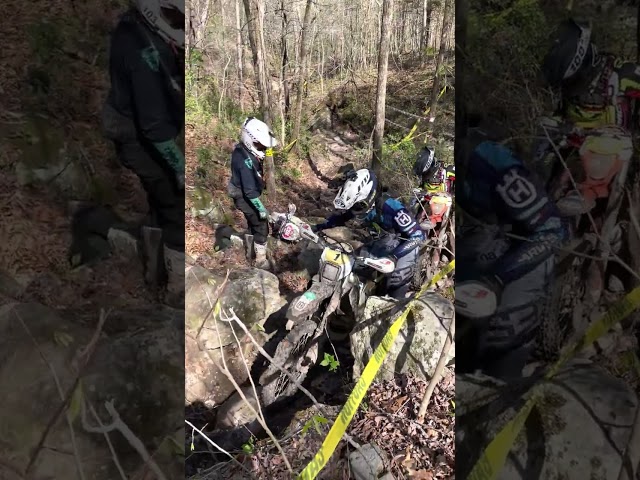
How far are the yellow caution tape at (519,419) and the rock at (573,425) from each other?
0.02m

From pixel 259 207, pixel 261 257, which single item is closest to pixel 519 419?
pixel 259 207

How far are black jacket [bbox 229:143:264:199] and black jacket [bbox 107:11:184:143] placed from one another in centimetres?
504

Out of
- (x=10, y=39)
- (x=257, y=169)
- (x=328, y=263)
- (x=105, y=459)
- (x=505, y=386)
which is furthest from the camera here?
(x=257, y=169)

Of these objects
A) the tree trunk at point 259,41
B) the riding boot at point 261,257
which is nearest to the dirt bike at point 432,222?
the riding boot at point 261,257

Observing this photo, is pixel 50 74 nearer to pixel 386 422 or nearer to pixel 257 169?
pixel 386 422

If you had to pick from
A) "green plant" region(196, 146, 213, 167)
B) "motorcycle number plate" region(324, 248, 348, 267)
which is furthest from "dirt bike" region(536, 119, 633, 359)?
"green plant" region(196, 146, 213, 167)

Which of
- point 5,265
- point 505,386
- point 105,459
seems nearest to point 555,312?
point 505,386

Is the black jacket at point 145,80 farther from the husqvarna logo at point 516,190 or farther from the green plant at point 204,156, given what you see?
the green plant at point 204,156

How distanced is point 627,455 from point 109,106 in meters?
2.08

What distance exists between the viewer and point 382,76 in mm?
9984

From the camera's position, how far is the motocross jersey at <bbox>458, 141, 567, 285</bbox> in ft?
5.04

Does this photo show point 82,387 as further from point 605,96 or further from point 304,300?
point 304,300

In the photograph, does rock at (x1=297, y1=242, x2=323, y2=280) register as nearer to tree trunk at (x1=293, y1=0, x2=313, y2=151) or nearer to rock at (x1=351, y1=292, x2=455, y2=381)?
rock at (x1=351, y1=292, x2=455, y2=381)

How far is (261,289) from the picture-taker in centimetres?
573
